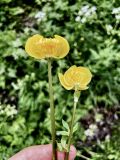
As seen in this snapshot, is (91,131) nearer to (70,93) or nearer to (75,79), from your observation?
(70,93)

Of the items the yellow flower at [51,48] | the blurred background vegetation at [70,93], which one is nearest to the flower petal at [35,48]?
the yellow flower at [51,48]

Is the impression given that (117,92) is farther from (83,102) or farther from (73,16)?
(73,16)

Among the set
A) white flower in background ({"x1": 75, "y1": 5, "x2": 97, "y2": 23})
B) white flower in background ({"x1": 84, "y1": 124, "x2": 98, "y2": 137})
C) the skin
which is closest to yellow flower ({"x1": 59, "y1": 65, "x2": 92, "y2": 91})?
the skin

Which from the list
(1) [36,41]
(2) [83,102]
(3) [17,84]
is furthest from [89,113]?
(1) [36,41]

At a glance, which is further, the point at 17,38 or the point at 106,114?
the point at 17,38

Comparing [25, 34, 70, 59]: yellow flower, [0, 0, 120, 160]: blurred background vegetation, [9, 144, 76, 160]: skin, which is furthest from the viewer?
[0, 0, 120, 160]: blurred background vegetation

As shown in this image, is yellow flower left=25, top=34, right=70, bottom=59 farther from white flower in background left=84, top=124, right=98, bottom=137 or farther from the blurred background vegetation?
white flower in background left=84, top=124, right=98, bottom=137
